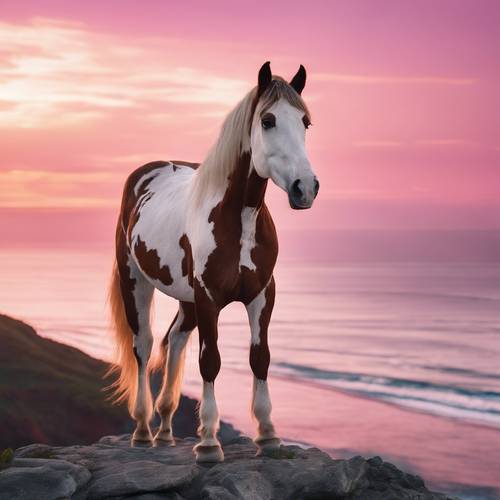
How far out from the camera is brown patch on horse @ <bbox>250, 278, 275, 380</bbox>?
7.40 m

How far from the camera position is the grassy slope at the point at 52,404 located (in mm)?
16969

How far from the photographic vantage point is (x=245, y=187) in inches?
279

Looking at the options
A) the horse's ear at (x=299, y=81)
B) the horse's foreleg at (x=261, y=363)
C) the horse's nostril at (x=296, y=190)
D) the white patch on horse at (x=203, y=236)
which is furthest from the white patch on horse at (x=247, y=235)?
the horse's ear at (x=299, y=81)

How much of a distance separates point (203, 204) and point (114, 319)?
103 inches

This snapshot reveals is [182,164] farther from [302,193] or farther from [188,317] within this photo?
[302,193]

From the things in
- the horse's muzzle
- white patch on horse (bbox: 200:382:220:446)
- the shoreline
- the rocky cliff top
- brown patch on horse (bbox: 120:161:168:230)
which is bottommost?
the shoreline

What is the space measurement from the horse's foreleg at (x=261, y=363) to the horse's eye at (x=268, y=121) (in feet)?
5.20

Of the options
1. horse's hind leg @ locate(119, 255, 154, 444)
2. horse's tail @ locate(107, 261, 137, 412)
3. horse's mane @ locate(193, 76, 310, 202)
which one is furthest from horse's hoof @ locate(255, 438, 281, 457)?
horse's mane @ locate(193, 76, 310, 202)

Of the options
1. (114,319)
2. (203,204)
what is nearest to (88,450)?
(114,319)

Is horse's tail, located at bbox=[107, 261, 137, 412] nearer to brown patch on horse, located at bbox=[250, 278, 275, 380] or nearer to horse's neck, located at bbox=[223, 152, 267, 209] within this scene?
brown patch on horse, located at bbox=[250, 278, 275, 380]

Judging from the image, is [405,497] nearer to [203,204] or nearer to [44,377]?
[203,204]

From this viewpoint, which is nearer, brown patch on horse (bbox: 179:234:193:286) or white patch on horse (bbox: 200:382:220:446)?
white patch on horse (bbox: 200:382:220:446)

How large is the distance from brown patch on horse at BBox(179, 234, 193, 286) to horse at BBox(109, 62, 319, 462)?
10mm

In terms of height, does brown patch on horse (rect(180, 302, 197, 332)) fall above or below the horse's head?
below
